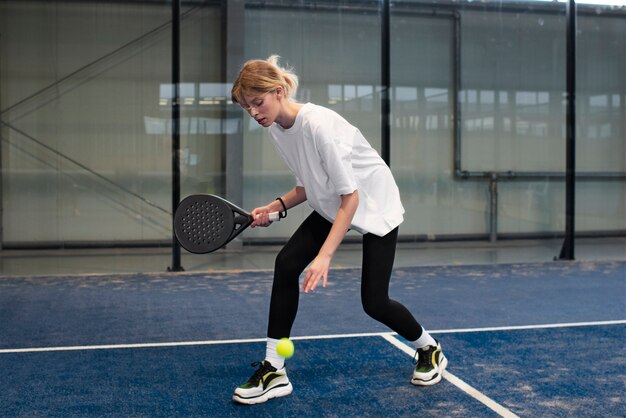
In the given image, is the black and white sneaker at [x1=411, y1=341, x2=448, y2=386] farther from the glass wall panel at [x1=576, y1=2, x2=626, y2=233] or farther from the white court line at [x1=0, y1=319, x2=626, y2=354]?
the glass wall panel at [x1=576, y1=2, x2=626, y2=233]

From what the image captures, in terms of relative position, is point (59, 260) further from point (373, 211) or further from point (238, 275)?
point (373, 211)

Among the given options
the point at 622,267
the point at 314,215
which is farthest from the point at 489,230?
the point at 314,215

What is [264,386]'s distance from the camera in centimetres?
334

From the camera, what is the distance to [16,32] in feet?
24.6

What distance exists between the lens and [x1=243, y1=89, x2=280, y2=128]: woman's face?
9.93ft

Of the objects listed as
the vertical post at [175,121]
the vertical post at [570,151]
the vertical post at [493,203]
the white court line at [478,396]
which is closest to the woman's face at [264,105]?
the white court line at [478,396]

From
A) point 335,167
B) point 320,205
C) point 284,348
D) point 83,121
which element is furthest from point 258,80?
point 83,121

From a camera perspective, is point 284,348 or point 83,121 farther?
point 83,121

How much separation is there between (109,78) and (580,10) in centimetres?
486

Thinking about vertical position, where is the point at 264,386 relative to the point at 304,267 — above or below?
below

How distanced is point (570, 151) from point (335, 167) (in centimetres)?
599

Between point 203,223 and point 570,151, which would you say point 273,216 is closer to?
point 203,223

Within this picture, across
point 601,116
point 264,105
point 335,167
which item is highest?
point 601,116

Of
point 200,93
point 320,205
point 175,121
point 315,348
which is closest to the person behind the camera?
point 320,205
